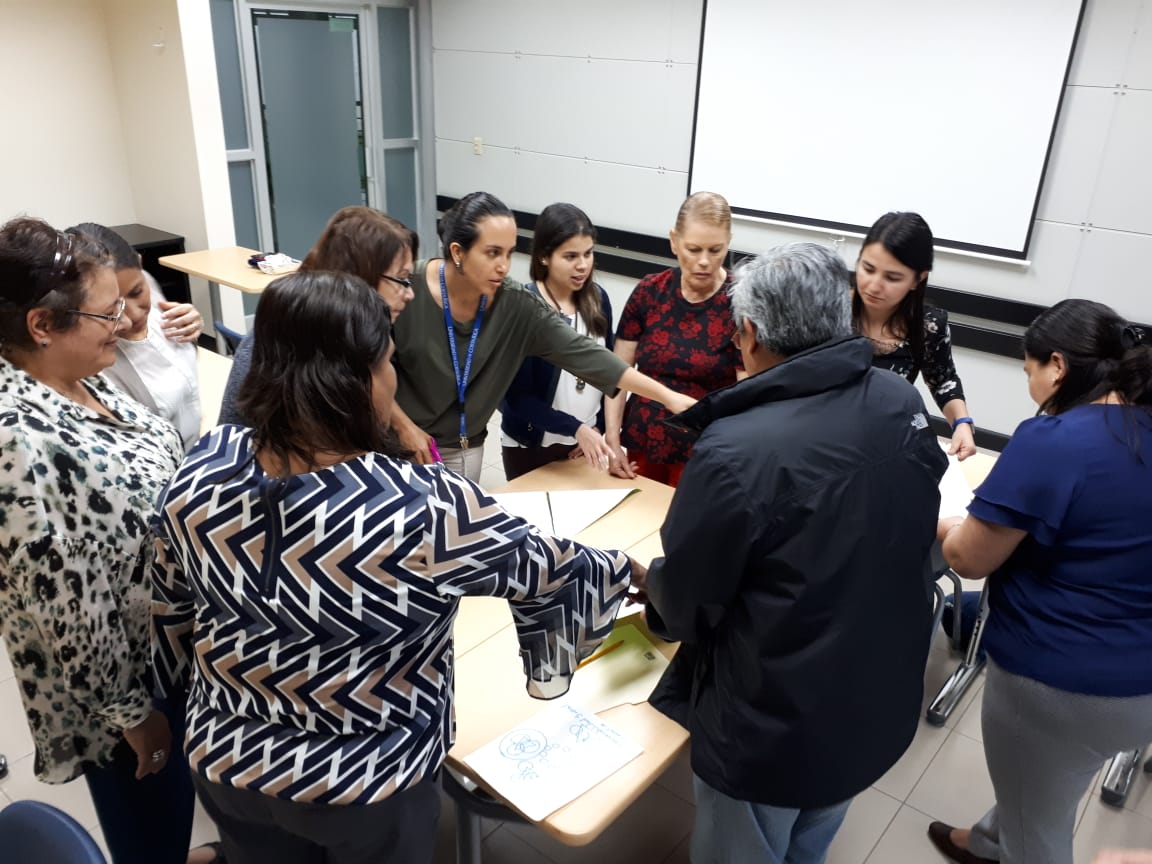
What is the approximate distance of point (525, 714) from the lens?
158cm

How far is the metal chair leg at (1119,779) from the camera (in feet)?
7.88

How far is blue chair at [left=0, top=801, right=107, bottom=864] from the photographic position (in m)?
A: 1.02

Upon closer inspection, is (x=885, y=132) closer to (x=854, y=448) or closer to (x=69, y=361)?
(x=854, y=448)

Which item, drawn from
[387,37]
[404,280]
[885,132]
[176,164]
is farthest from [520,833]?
[387,37]

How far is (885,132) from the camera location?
14.0ft

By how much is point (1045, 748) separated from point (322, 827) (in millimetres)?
1446

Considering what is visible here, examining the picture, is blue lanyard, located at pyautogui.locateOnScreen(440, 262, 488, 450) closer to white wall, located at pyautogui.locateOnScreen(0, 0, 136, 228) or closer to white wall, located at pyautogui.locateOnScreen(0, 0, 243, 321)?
white wall, located at pyautogui.locateOnScreen(0, 0, 243, 321)

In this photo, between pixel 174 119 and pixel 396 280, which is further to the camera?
pixel 174 119

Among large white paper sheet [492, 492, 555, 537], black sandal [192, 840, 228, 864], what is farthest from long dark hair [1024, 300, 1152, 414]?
black sandal [192, 840, 228, 864]

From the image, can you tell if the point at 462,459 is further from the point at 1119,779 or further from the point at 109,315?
the point at 1119,779

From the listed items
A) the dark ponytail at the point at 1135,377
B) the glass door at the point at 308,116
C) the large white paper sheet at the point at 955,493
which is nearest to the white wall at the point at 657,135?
the glass door at the point at 308,116

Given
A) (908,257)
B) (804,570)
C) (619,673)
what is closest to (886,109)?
(908,257)

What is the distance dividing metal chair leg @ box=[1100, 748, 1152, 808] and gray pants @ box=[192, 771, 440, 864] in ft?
6.90

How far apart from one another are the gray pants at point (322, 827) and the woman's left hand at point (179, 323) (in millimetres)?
1193
